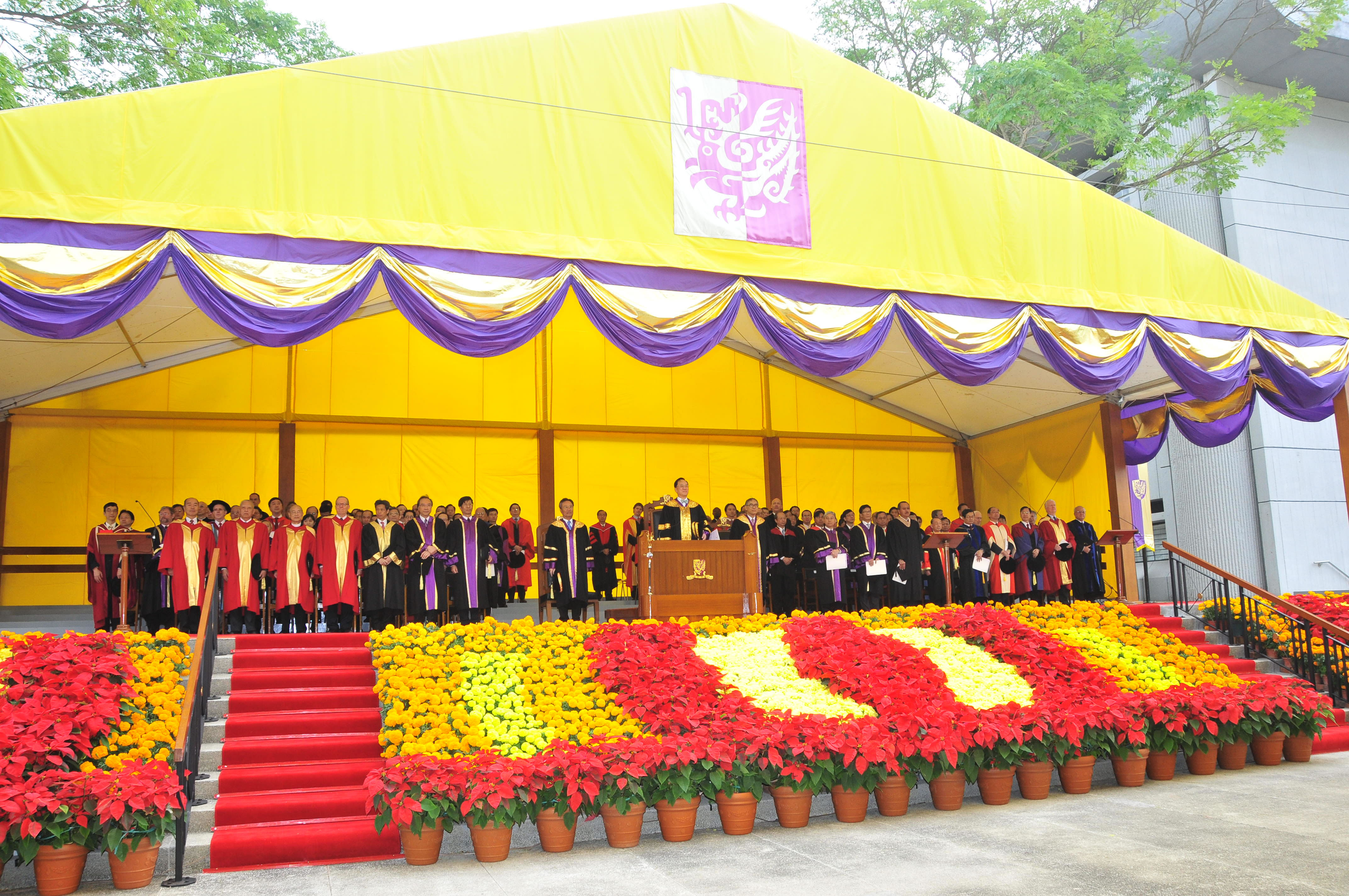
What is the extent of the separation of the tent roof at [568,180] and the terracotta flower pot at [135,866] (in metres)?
4.11

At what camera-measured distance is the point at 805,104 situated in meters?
9.02

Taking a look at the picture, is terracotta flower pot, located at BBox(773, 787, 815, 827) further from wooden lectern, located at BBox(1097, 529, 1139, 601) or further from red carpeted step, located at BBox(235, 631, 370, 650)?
wooden lectern, located at BBox(1097, 529, 1139, 601)

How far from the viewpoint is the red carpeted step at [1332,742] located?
7.82 m

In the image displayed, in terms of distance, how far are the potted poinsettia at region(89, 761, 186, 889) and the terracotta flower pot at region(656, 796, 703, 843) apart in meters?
2.39

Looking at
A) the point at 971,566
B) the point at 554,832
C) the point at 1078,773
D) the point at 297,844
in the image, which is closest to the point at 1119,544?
the point at 971,566

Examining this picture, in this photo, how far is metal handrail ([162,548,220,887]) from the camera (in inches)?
192

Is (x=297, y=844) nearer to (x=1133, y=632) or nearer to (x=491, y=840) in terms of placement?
(x=491, y=840)

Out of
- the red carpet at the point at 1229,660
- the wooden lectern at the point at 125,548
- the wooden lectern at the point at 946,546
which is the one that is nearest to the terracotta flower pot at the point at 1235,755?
the red carpet at the point at 1229,660

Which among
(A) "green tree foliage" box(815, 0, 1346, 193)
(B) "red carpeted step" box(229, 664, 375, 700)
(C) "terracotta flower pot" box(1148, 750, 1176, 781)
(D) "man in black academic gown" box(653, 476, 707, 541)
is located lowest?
(C) "terracotta flower pot" box(1148, 750, 1176, 781)

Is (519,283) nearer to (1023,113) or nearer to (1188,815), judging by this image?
(1188,815)

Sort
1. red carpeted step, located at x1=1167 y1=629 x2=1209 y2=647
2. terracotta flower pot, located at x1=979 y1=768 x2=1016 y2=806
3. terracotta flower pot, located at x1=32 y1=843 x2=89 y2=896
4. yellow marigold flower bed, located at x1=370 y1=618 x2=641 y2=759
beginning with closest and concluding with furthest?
terracotta flower pot, located at x1=32 y1=843 x2=89 y2=896 → yellow marigold flower bed, located at x1=370 y1=618 x2=641 y2=759 → terracotta flower pot, located at x1=979 y1=768 x2=1016 y2=806 → red carpeted step, located at x1=1167 y1=629 x2=1209 y2=647

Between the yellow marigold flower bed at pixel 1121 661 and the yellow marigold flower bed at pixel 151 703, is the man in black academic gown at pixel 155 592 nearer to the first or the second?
the yellow marigold flower bed at pixel 151 703

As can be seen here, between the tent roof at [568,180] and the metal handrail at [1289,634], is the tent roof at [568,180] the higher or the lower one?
the higher one

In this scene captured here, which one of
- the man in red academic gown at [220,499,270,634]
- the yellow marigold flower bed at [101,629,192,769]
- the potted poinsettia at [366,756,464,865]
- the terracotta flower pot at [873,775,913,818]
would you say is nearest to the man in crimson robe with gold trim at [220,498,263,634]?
the man in red academic gown at [220,499,270,634]
